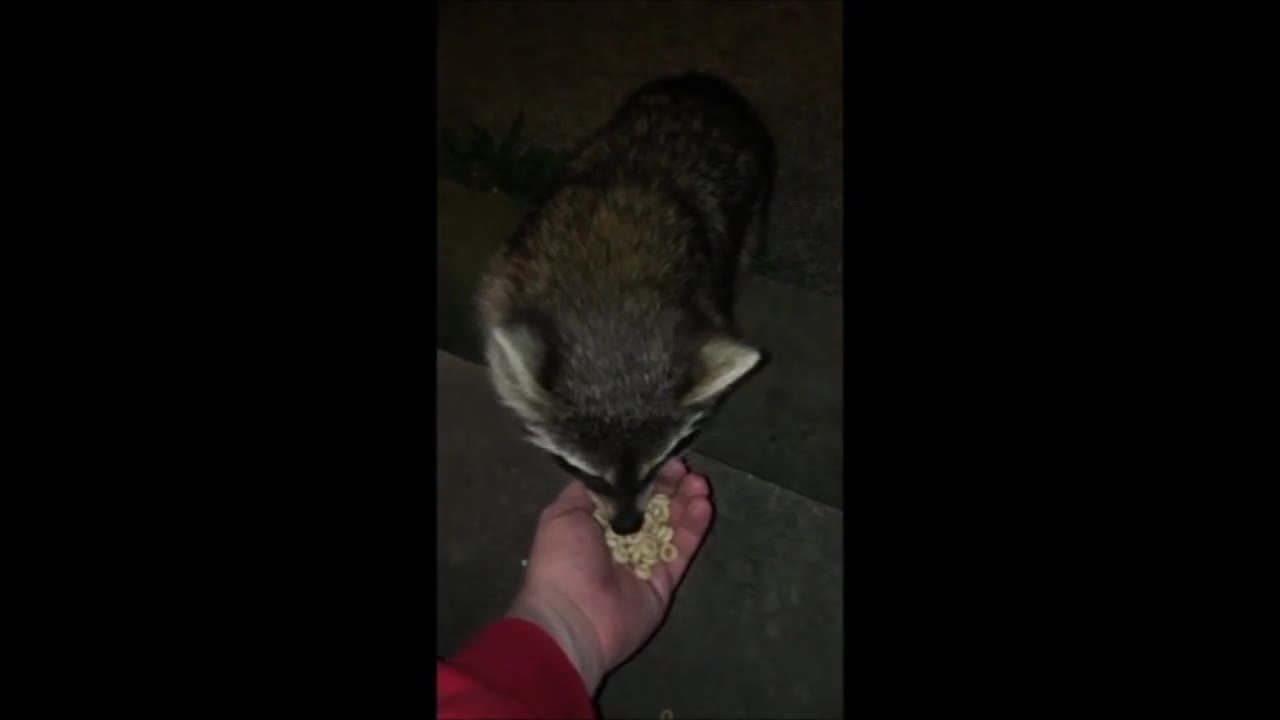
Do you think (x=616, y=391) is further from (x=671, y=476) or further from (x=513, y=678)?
(x=671, y=476)

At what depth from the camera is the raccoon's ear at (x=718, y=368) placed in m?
3.44

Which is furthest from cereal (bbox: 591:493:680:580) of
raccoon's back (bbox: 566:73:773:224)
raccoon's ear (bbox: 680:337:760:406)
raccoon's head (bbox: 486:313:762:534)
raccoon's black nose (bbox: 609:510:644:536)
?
raccoon's back (bbox: 566:73:773:224)

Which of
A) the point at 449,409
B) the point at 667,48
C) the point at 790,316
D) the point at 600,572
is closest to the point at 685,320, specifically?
the point at 600,572

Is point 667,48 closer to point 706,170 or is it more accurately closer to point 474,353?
point 706,170

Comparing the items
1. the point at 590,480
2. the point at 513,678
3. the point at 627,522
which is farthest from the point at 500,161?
the point at 513,678

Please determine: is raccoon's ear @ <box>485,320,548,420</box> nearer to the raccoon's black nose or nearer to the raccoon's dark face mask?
the raccoon's dark face mask

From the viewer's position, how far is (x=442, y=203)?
5.92 metres

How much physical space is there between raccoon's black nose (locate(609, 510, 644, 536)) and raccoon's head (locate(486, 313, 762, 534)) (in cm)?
11

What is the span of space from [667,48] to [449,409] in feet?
10.4

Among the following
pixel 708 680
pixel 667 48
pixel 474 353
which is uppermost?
pixel 667 48

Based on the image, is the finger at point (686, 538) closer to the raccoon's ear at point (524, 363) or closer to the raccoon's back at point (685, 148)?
the raccoon's ear at point (524, 363)

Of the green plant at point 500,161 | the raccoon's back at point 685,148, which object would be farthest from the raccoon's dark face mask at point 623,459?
the green plant at point 500,161

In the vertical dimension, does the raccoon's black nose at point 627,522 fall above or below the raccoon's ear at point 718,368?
below

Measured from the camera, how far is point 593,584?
160 inches
